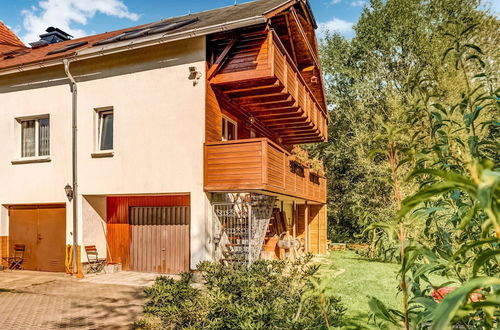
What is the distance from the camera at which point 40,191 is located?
12.5 metres

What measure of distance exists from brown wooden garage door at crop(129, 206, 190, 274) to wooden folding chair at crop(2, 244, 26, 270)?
12.4 feet

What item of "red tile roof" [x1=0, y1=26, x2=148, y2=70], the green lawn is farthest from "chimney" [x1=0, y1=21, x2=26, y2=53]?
the green lawn

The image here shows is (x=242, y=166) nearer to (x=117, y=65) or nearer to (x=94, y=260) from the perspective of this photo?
(x=117, y=65)

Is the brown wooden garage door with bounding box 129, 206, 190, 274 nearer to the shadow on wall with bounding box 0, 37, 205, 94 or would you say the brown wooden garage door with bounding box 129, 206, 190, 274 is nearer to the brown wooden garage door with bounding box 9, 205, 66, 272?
the brown wooden garage door with bounding box 9, 205, 66, 272

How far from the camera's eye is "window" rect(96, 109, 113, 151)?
1208 cm

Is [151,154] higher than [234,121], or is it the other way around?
[234,121]

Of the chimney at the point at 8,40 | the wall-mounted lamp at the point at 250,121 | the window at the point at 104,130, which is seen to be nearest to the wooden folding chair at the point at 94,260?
the window at the point at 104,130

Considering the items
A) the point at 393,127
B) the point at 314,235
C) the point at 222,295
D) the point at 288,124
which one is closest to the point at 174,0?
the point at 288,124

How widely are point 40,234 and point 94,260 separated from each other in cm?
263

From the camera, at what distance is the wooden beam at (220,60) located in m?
10.6

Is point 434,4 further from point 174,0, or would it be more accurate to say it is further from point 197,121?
point 197,121

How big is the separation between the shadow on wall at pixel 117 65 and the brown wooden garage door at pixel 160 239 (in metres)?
4.27

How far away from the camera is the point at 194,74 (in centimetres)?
1069

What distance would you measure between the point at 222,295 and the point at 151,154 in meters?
6.85
